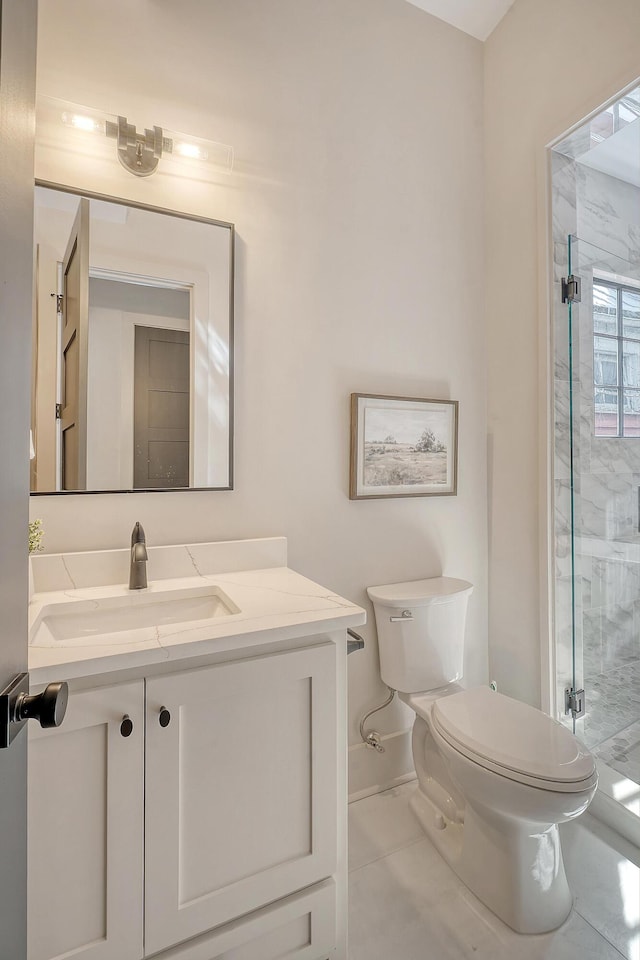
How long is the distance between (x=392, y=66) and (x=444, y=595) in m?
2.01

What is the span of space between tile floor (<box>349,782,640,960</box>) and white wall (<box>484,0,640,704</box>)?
505 millimetres

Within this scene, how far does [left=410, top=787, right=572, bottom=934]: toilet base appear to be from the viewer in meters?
1.28

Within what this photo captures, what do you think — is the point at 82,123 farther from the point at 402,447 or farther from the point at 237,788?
the point at 237,788

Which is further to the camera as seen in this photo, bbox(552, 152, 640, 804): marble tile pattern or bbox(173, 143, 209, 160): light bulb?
bbox(552, 152, 640, 804): marble tile pattern

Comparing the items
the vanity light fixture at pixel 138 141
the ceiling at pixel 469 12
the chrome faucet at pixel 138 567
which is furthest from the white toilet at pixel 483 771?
the ceiling at pixel 469 12

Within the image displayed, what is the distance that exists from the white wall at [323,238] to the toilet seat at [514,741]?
440mm

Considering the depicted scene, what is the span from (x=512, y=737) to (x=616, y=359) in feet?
4.22

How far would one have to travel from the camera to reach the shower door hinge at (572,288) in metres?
1.78

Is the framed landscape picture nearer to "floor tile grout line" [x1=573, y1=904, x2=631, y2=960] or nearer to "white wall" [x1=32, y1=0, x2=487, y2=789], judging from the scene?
"white wall" [x1=32, y1=0, x2=487, y2=789]

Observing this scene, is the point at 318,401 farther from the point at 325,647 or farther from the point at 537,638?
the point at 537,638

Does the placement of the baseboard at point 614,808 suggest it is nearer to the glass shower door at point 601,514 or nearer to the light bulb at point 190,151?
the glass shower door at point 601,514

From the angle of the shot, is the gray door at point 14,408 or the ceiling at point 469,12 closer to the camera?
the gray door at point 14,408

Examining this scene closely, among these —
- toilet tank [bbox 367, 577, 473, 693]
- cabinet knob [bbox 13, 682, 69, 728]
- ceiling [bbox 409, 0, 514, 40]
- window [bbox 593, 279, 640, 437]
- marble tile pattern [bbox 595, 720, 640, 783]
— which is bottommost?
marble tile pattern [bbox 595, 720, 640, 783]

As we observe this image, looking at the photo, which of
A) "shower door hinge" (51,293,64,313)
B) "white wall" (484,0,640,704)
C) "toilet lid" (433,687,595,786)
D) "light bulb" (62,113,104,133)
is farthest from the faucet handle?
"white wall" (484,0,640,704)
